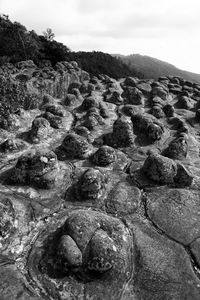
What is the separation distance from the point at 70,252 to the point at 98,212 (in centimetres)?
100

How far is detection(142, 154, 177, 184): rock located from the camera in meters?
4.68

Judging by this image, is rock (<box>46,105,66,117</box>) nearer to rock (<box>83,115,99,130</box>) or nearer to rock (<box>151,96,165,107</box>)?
rock (<box>83,115,99,130</box>)

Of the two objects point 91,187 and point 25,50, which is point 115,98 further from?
point 25,50

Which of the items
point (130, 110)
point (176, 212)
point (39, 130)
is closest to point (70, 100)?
point (130, 110)

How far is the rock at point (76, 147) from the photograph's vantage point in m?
5.56

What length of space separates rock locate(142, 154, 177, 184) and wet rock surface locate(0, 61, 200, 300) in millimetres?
17

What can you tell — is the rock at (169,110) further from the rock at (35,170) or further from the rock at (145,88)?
the rock at (35,170)

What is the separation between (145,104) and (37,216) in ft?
21.9

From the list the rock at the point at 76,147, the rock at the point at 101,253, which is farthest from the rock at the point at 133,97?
the rock at the point at 101,253

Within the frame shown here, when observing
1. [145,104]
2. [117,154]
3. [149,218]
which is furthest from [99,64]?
[149,218]

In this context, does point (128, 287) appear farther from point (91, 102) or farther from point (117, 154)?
point (91, 102)

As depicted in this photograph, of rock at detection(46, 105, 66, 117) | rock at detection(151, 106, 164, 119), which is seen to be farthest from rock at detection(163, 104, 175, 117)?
rock at detection(46, 105, 66, 117)

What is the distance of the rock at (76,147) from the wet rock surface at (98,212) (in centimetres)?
2

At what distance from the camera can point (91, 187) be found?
4336 millimetres
